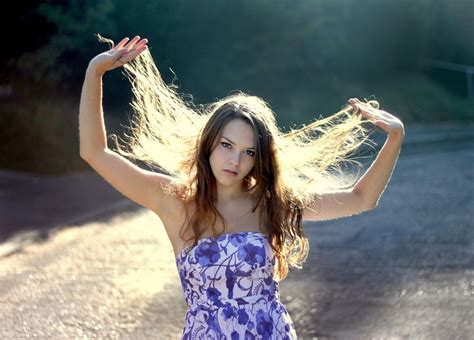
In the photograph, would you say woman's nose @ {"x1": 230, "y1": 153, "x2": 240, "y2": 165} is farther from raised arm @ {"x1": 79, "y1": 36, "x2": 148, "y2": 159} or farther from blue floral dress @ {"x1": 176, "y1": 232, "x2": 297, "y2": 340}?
raised arm @ {"x1": 79, "y1": 36, "x2": 148, "y2": 159}

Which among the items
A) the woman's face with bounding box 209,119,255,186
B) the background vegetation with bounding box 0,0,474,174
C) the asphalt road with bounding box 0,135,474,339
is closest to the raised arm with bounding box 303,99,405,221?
the woman's face with bounding box 209,119,255,186

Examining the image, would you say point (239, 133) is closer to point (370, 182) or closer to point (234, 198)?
point (234, 198)

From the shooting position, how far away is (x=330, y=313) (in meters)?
6.35

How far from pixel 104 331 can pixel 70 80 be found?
12487 millimetres

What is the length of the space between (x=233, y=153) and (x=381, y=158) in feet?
1.55

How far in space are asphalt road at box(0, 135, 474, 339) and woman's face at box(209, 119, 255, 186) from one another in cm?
329

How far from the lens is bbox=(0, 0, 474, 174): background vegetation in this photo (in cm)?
1752

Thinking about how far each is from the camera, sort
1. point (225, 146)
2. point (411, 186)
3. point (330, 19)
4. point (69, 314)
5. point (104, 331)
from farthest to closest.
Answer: point (330, 19) → point (411, 186) → point (69, 314) → point (104, 331) → point (225, 146)

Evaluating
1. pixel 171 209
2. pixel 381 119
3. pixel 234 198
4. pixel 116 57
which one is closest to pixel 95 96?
pixel 116 57

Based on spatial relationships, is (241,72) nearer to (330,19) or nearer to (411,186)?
(330,19)

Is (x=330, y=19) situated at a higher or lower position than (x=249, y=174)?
lower

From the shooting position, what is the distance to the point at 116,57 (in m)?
2.85

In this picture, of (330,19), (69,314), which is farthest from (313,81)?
(69,314)


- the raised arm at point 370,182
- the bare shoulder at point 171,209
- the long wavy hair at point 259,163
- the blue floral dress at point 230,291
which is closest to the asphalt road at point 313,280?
the long wavy hair at point 259,163
